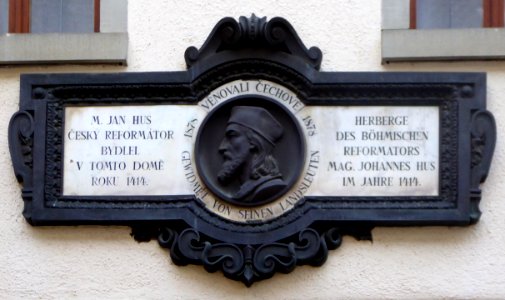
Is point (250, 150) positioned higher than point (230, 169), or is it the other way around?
point (250, 150)

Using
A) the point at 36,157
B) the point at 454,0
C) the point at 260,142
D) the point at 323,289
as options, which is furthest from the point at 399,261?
the point at 36,157

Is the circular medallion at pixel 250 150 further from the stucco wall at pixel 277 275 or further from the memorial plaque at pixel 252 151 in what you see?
the stucco wall at pixel 277 275

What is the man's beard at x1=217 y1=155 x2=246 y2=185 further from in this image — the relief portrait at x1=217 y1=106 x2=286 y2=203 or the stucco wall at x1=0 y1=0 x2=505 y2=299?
the stucco wall at x1=0 y1=0 x2=505 y2=299

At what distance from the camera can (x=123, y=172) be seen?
30.8ft

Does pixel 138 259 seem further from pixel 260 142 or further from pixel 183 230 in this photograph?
pixel 260 142

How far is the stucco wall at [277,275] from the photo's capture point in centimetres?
915

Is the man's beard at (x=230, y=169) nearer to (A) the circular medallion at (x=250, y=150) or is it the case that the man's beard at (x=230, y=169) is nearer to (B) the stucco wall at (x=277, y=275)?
(A) the circular medallion at (x=250, y=150)

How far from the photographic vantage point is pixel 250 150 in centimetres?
926

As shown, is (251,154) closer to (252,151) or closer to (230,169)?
(252,151)

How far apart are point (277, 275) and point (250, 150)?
87 cm

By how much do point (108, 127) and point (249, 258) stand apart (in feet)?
4.45

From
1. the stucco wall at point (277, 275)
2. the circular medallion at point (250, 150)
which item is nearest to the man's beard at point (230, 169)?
the circular medallion at point (250, 150)

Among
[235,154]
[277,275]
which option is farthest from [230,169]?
[277,275]

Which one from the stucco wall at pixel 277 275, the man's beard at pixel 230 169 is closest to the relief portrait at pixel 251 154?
the man's beard at pixel 230 169
